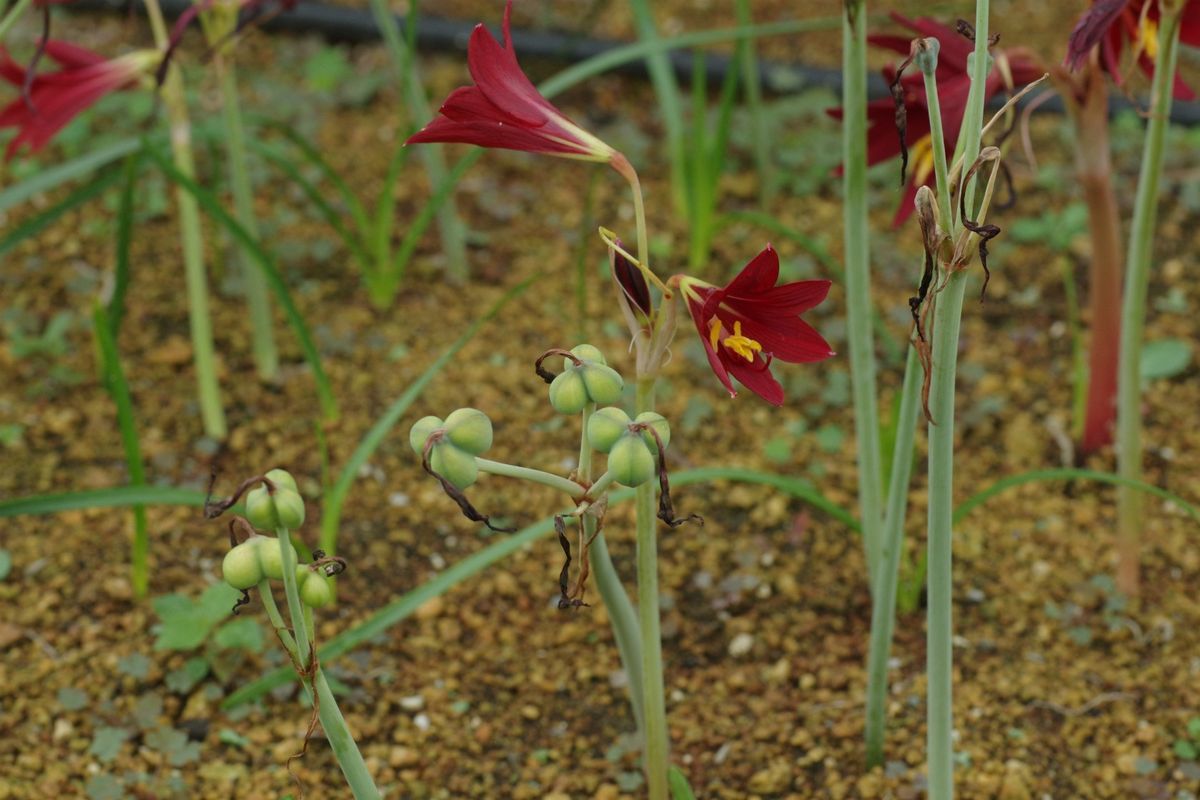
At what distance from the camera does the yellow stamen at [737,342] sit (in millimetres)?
1180

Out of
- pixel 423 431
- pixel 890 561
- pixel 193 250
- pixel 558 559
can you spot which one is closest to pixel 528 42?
pixel 193 250

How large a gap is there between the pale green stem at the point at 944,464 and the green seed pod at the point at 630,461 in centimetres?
25

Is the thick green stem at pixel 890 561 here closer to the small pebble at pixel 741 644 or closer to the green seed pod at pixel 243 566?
the small pebble at pixel 741 644

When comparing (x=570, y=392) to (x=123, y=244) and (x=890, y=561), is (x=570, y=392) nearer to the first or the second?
(x=890, y=561)

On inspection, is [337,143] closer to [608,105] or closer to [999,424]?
[608,105]

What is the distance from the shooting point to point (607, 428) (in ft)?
3.55

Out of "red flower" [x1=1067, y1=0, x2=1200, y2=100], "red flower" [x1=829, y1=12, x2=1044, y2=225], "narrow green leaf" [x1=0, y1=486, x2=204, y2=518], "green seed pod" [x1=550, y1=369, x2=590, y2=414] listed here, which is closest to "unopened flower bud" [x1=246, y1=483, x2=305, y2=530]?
"green seed pod" [x1=550, y1=369, x2=590, y2=414]

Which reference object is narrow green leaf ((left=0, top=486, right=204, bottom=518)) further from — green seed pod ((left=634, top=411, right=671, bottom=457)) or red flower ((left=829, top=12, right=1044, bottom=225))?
red flower ((left=829, top=12, right=1044, bottom=225))

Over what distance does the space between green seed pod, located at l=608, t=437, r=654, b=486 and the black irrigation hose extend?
200 centimetres

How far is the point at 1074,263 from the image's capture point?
2576mm

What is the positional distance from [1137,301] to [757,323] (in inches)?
26.3

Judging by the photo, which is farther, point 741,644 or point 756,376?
point 741,644

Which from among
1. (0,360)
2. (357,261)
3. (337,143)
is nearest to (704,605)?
(357,261)

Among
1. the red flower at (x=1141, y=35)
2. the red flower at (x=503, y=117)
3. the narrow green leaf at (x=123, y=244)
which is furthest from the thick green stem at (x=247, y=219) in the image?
the red flower at (x=1141, y=35)
